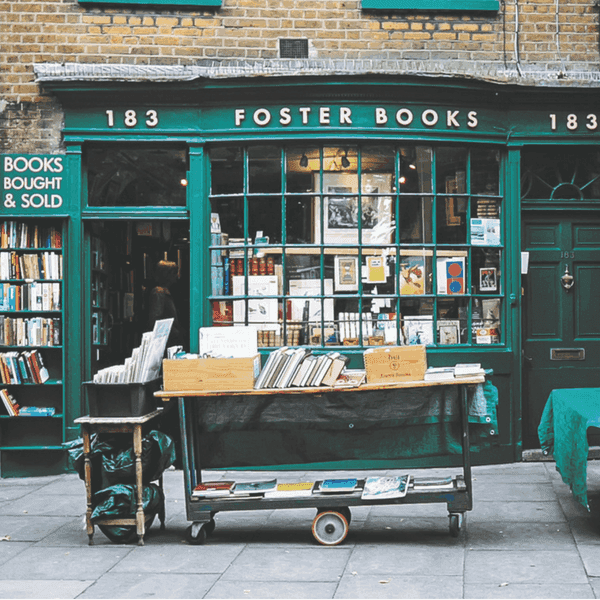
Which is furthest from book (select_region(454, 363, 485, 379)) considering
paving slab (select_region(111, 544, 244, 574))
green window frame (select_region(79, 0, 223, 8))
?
green window frame (select_region(79, 0, 223, 8))

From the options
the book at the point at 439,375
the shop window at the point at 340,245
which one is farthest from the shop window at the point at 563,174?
the book at the point at 439,375

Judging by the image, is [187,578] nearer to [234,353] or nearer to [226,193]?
[234,353]

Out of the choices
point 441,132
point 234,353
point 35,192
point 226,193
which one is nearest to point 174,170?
point 226,193

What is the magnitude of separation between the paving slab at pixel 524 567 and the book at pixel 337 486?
3.28 ft

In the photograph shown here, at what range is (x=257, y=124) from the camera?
29.9 ft

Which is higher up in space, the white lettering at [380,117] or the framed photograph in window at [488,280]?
the white lettering at [380,117]

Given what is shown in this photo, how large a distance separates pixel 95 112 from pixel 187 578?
5.47 meters

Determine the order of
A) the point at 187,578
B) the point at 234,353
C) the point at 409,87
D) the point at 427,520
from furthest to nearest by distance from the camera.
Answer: the point at 409,87
the point at 427,520
the point at 234,353
the point at 187,578

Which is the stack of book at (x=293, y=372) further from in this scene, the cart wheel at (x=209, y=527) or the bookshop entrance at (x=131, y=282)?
the bookshop entrance at (x=131, y=282)

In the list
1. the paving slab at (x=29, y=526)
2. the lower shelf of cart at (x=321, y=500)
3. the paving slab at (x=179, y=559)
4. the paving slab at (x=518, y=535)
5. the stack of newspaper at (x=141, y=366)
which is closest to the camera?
the paving slab at (x=179, y=559)

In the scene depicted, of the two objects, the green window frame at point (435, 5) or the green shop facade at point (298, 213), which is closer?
the green shop facade at point (298, 213)

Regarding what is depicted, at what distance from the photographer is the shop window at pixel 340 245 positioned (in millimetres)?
9211

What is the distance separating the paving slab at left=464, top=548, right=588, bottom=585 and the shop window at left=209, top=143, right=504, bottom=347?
3568 millimetres

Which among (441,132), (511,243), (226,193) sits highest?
(441,132)
